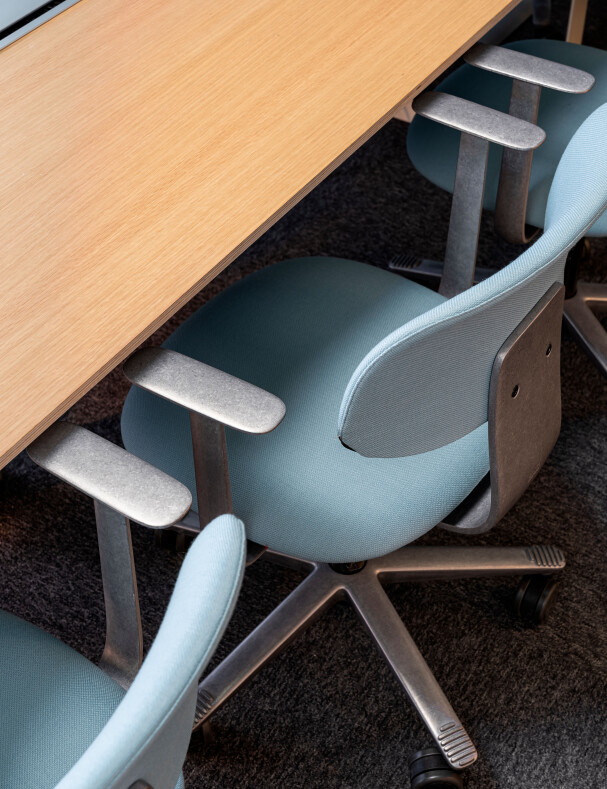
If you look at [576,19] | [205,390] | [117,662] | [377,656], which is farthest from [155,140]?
[576,19]

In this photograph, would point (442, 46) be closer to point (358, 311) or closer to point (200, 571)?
point (358, 311)

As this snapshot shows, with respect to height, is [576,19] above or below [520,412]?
above

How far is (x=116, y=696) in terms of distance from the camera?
965 millimetres

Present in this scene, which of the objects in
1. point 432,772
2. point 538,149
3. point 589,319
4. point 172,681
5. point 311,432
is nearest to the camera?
point 172,681

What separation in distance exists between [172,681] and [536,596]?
106cm

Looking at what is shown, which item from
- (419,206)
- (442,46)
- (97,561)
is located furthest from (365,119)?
(419,206)

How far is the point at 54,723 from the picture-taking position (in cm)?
94

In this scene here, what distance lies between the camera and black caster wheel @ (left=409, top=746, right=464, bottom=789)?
4.37 ft

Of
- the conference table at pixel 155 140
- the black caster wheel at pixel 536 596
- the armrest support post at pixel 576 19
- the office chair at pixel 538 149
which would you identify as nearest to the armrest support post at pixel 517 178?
the office chair at pixel 538 149

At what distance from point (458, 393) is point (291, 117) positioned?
0.50 metres

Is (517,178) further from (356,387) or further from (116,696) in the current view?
(116,696)

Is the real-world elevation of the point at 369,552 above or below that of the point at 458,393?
below

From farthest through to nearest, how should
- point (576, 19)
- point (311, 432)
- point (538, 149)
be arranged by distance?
point (576, 19) → point (538, 149) → point (311, 432)

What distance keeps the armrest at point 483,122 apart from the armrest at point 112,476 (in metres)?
0.71
